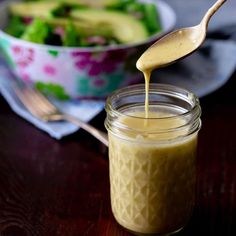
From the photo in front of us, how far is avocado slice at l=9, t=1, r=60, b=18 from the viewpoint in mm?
1530

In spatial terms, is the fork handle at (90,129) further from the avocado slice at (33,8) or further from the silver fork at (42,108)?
the avocado slice at (33,8)

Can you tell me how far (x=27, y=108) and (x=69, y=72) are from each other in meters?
0.11

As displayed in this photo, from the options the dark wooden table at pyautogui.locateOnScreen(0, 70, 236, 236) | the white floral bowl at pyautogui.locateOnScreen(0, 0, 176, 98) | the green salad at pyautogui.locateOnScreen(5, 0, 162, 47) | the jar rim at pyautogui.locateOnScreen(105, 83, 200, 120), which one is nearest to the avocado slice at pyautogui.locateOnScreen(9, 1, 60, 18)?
the green salad at pyautogui.locateOnScreen(5, 0, 162, 47)

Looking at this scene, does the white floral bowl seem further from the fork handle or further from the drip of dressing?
the drip of dressing

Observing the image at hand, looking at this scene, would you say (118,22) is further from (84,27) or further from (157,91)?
(157,91)

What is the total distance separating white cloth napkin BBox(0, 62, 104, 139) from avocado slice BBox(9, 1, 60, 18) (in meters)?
0.16

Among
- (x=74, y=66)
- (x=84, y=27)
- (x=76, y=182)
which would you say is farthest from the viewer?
(x=84, y=27)

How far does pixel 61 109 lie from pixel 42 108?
0.17ft

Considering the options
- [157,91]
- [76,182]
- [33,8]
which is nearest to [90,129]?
[76,182]

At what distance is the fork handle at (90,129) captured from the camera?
4.00 feet

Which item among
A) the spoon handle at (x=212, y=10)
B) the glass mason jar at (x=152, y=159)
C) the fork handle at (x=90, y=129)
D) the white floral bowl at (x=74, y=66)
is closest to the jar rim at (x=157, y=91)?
the glass mason jar at (x=152, y=159)

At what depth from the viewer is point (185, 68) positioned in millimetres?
1566

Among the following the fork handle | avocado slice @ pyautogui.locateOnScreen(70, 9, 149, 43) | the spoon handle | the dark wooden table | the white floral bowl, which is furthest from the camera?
avocado slice @ pyautogui.locateOnScreen(70, 9, 149, 43)

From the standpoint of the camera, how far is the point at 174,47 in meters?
0.92
